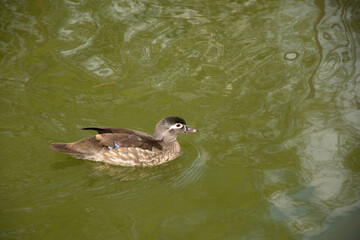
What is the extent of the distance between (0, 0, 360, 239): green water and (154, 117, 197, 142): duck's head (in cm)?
38

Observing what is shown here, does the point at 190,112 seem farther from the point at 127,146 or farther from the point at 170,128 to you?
the point at 127,146

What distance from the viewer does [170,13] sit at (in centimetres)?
1013

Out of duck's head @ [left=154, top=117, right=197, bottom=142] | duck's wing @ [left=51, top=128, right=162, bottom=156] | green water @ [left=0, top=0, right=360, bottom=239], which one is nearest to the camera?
green water @ [left=0, top=0, right=360, bottom=239]

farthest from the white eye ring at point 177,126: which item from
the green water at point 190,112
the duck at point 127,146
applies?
the green water at point 190,112

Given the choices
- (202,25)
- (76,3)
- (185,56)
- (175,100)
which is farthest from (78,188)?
(76,3)

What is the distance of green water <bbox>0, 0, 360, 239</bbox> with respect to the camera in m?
5.03

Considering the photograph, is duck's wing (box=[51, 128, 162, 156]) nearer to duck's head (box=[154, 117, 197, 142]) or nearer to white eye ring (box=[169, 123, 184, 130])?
duck's head (box=[154, 117, 197, 142])

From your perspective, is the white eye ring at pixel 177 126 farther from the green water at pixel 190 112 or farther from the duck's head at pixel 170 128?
the green water at pixel 190 112

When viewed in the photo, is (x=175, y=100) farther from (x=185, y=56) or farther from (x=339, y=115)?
(x=339, y=115)

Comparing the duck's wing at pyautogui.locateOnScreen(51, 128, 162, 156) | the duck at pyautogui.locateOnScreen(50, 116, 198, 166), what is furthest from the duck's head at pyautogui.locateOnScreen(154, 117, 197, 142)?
the duck's wing at pyautogui.locateOnScreen(51, 128, 162, 156)

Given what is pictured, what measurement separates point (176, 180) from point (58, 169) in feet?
5.81

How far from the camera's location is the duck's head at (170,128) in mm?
6445

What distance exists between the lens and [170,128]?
6.50m

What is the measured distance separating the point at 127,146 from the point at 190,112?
1.53 metres
